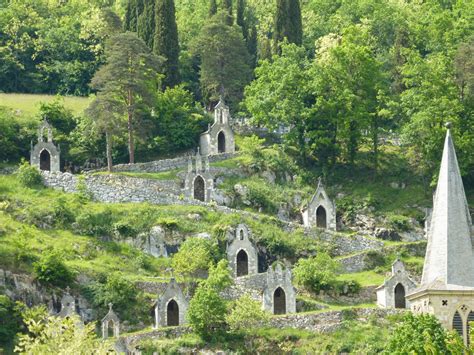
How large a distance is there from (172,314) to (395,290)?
1182cm

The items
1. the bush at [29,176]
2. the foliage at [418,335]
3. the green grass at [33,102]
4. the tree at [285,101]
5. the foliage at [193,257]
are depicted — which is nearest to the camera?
the foliage at [418,335]

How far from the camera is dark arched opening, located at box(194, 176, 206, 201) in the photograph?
3509 inches

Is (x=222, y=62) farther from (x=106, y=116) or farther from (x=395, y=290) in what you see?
(x=395, y=290)

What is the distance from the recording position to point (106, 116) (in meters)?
89.2

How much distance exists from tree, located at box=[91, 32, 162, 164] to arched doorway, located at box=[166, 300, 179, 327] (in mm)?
18529

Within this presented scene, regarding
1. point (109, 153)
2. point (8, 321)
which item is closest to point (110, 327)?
point (8, 321)

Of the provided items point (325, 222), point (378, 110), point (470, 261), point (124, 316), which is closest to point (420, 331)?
point (470, 261)

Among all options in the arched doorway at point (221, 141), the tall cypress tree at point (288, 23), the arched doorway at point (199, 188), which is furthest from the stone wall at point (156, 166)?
the tall cypress tree at point (288, 23)

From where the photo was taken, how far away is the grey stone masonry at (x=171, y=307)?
74812 mm

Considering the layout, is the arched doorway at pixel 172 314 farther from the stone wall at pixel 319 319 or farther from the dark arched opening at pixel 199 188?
the dark arched opening at pixel 199 188

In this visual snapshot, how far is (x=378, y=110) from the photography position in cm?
9512

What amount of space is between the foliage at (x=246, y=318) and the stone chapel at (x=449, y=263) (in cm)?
1021

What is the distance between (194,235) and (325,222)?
30.6 feet

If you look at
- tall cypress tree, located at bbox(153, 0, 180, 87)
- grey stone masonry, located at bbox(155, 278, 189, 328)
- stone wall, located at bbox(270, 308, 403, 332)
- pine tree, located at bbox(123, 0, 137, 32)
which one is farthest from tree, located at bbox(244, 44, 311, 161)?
stone wall, located at bbox(270, 308, 403, 332)
